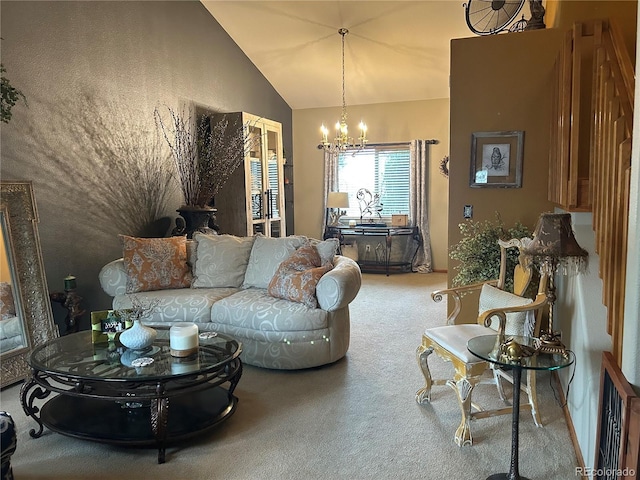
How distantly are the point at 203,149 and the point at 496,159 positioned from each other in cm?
315

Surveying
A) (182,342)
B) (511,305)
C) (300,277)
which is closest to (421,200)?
(300,277)

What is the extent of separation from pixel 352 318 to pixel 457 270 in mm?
1293

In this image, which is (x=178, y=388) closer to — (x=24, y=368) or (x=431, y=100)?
(x=24, y=368)

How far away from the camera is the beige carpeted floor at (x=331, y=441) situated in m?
2.16

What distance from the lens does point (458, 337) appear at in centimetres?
259

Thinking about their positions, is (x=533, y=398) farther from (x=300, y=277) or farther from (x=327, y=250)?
(x=327, y=250)

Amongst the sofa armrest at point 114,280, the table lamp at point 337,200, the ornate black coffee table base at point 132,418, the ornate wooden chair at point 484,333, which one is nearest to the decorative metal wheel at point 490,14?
the ornate wooden chair at point 484,333

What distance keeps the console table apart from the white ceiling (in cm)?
191

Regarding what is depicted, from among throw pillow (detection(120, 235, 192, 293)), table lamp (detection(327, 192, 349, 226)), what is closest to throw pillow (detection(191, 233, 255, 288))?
throw pillow (detection(120, 235, 192, 293))

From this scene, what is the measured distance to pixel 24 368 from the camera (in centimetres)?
318

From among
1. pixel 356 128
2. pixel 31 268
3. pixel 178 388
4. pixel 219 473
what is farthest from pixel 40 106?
pixel 356 128

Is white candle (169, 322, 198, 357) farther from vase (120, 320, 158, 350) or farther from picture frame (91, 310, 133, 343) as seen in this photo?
picture frame (91, 310, 133, 343)

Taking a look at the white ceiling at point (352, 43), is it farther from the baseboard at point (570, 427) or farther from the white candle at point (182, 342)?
the white candle at point (182, 342)

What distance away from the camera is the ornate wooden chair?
93.5 inches
